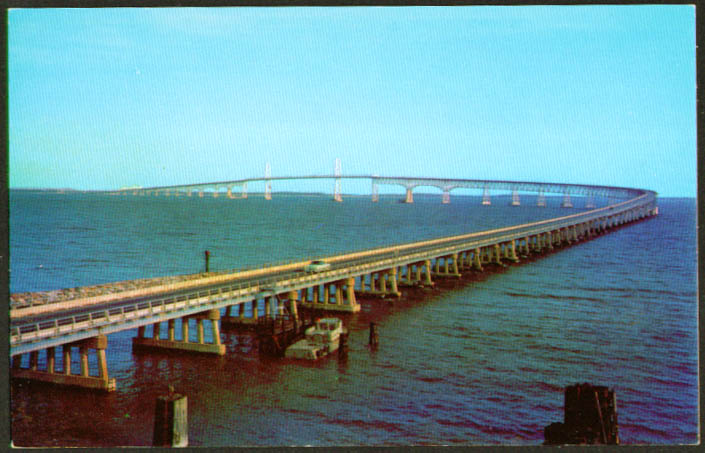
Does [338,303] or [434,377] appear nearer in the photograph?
[434,377]

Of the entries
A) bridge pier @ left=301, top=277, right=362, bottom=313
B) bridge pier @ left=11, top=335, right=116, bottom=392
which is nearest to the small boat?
bridge pier @ left=301, top=277, right=362, bottom=313

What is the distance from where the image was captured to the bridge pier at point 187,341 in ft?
93.1

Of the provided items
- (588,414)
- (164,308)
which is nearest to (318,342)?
(164,308)

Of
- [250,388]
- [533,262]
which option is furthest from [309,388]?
[533,262]

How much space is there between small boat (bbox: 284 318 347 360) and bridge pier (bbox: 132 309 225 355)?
3.16 metres

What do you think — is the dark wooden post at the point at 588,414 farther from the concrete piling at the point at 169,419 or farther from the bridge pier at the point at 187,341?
the bridge pier at the point at 187,341

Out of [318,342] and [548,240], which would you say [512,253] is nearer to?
[548,240]

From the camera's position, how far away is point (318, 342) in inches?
1178

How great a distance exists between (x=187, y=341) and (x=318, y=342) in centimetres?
583

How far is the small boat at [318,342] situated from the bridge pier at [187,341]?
3.16 metres

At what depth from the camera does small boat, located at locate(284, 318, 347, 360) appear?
28.8 m

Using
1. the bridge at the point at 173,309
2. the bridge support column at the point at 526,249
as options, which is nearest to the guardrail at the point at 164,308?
the bridge at the point at 173,309

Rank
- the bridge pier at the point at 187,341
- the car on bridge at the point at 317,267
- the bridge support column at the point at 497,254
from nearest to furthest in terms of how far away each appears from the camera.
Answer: the bridge pier at the point at 187,341, the car on bridge at the point at 317,267, the bridge support column at the point at 497,254

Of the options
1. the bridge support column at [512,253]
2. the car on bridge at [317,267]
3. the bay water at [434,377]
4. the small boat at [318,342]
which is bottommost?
the bay water at [434,377]
